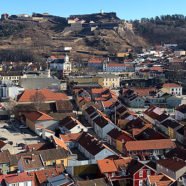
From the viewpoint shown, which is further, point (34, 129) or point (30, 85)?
point (30, 85)

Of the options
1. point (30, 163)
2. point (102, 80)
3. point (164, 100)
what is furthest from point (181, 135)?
point (102, 80)

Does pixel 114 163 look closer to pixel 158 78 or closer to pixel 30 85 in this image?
pixel 30 85

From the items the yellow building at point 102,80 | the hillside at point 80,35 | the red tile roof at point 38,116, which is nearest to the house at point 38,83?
the yellow building at point 102,80

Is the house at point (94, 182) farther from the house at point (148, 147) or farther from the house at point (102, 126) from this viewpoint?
the house at point (102, 126)

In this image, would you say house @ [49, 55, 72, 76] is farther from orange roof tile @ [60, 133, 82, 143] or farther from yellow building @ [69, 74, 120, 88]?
orange roof tile @ [60, 133, 82, 143]

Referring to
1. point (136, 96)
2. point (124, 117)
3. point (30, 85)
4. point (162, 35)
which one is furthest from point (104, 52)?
point (124, 117)

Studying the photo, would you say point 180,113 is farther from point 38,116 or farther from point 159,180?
point 159,180

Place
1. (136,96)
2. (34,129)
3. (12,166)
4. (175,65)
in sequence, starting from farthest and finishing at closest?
(175,65) < (136,96) < (34,129) < (12,166)

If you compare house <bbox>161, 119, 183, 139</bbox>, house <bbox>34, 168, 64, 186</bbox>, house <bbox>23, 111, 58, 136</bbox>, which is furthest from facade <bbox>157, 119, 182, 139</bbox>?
house <bbox>34, 168, 64, 186</bbox>

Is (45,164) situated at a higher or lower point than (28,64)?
lower
